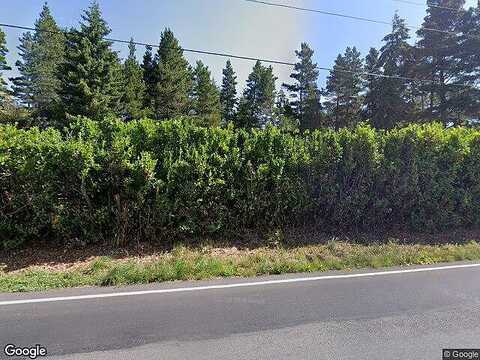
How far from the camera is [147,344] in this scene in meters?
3.14

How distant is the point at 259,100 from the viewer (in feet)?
125

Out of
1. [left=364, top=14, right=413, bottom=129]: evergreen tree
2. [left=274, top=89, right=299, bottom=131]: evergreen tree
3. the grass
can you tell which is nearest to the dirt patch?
the grass

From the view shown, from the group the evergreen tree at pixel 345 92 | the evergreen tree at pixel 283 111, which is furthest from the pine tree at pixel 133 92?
the evergreen tree at pixel 345 92

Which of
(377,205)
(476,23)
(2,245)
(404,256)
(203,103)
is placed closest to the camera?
(2,245)

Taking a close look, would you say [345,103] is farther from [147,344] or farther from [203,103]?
[147,344]

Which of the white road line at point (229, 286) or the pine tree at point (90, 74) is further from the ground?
the pine tree at point (90, 74)

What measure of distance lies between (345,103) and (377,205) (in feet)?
110

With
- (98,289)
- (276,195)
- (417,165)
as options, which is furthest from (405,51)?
(98,289)

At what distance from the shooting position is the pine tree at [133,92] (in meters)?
29.5

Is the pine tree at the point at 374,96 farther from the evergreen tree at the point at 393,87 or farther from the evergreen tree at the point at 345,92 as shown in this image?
the evergreen tree at the point at 345,92

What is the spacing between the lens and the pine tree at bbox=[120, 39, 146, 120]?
2947 cm

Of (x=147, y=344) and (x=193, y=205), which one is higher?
(x=193, y=205)

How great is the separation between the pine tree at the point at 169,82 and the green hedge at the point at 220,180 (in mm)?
24661

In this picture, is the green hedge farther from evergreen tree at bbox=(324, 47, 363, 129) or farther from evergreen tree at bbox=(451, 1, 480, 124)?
evergreen tree at bbox=(324, 47, 363, 129)
